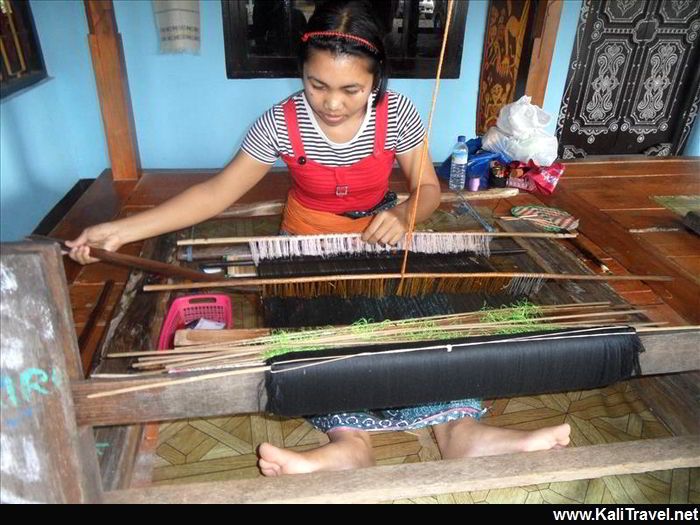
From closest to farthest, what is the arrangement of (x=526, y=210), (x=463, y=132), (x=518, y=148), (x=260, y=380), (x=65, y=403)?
1. (x=65, y=403)
2. (x=260, y=380)
3. (x=526, y=210)
4. (x=518, y=148)
5. (x=463, y=132)

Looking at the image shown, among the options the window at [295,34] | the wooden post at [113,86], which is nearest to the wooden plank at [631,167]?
the window at [295,34]

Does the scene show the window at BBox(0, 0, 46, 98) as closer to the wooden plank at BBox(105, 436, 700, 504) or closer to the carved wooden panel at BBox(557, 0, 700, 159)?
the wooden plank at BBox(105, 436, 700, 504)

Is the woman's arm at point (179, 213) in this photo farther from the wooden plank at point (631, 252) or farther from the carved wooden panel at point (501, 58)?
the carved wooden panel at point (501, 58)

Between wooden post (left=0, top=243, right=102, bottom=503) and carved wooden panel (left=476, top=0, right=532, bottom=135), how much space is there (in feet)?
9.98

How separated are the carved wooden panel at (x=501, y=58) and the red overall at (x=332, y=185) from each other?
5.55 ft

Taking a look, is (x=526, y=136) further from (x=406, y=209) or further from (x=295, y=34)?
(x=295, y=34)

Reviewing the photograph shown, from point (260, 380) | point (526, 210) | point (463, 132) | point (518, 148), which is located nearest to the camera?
point (260, 380)

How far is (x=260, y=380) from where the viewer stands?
1.11 metres

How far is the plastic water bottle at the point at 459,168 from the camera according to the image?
3012 mm

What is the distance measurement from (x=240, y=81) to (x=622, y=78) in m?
3.25

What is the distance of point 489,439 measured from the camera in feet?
4.72

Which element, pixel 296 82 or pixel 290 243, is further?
pixel 296 82
